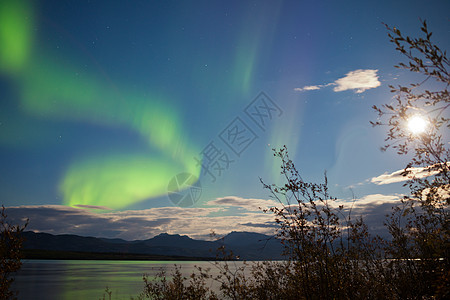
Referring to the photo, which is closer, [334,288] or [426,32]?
[426,32]

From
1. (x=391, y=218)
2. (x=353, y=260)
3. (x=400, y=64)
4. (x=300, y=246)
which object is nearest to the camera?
(x=400, y=64)

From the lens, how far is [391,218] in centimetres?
908

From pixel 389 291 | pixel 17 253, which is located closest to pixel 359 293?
Result: pixel 389 291

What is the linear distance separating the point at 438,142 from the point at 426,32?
7.62 feet

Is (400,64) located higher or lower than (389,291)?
higher

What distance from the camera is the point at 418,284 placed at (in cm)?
823

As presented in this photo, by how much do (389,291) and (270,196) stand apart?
6204mm

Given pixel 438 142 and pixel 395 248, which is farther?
pixel 395 248

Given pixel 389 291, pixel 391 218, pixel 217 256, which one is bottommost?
pixel 389 291

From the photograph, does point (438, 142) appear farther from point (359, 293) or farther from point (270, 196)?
point (359, 293)

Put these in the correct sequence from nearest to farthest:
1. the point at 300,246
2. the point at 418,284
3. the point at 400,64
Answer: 1. the point at 400,64
2. the point at 300,246
3. the point at 418,284

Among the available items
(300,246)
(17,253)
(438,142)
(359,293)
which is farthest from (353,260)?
(17,253)

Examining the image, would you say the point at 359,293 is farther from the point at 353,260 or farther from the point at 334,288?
the point at 334,288

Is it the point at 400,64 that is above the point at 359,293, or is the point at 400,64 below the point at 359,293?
above
